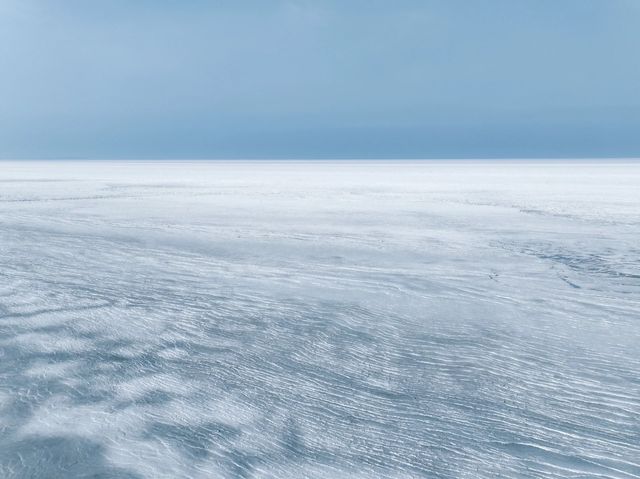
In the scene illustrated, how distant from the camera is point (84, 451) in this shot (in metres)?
1.96

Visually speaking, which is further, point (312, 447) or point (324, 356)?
point (324, 356)

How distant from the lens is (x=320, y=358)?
2844 millimetres

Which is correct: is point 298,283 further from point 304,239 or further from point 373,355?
point 304,239

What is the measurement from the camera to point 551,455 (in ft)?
6.43

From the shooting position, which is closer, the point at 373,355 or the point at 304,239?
the point at 373,355

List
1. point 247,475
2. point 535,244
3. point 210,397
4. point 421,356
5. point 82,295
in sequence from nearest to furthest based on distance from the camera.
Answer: point 247,475, point 210,397, point 421,356, point 82,295, point 535,244

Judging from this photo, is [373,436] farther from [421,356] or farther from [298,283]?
[298,283]

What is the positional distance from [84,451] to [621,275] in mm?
3832

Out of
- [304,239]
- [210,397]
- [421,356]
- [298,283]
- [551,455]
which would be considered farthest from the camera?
[304,239]

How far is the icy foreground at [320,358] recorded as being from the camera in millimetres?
1961

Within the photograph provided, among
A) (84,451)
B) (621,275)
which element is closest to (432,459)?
(84,451)

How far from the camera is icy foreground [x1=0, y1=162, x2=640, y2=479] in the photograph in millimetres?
1961

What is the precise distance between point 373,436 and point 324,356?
820 mm

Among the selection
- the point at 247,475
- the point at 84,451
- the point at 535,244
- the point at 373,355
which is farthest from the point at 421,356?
the point at 535,244
